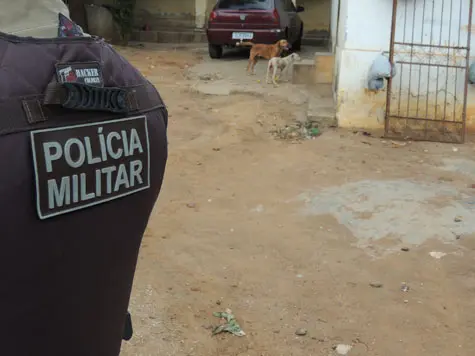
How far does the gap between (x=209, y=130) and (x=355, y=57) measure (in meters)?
1.79

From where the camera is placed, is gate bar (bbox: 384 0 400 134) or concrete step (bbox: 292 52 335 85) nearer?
gate bar (bbox: 384 0 400 134)

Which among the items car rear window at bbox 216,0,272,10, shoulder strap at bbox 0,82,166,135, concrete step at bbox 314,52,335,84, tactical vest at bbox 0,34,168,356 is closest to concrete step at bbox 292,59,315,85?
concrete step at bbox 314,52,335,84

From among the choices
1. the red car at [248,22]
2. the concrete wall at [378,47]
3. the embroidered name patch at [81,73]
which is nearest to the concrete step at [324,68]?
the concrete wall at [378,47]

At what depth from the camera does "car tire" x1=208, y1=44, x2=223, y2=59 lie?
12.6 meters

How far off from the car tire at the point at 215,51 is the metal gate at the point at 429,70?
638cm

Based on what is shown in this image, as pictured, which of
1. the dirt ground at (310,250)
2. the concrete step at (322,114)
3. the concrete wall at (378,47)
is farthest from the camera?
the concrete step at (322,114)

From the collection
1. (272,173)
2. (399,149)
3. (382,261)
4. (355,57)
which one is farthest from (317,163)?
(382,261)

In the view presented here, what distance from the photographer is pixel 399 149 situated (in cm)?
628

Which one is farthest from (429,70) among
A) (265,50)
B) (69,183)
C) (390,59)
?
(69,183)

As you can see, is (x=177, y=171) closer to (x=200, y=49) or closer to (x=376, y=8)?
(x=376, y=8)

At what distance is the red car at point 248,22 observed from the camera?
39.0 feet

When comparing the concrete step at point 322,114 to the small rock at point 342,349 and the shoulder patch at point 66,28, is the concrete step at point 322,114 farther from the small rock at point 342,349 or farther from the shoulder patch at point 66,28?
the shoulder patch at point 66,28

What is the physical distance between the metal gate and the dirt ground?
40 centimetres

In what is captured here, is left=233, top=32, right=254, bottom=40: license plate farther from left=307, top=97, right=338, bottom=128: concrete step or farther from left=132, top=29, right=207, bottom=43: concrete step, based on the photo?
left=307, top=97, right=338, bottom=128: concrete step
